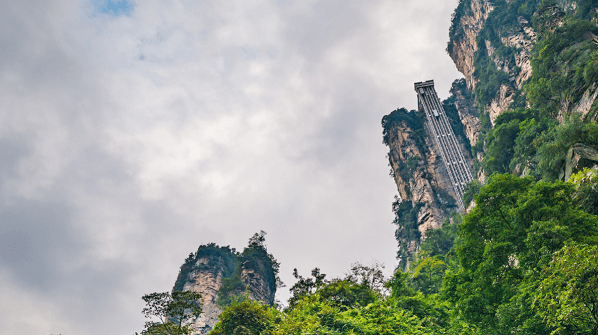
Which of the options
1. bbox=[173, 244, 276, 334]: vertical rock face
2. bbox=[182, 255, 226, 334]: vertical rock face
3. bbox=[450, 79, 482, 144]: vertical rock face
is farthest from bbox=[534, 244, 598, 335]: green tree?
bbox=[450, 79, 482, 144]: vertical rock face

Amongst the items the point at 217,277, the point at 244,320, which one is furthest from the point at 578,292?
the point at 217,277

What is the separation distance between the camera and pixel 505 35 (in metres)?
50.2

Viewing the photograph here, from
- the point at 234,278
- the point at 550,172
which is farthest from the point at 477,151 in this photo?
the point at 234,278

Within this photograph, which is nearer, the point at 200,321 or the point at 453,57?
the point at 200,321

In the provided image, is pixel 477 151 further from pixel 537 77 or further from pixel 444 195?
pixel 537 77

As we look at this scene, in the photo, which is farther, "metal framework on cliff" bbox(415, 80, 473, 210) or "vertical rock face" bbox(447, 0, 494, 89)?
"metal framework on cliff" bbox(415, 80, 473, 210)

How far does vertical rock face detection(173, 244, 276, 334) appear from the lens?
2116 inches

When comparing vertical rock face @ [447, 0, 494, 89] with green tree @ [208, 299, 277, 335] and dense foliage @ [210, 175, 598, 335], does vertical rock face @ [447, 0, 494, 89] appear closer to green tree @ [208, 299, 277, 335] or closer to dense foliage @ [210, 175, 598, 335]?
dense foliage @ [210, 175, 598, 335]

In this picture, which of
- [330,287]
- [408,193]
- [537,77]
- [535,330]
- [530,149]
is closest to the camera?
[535,330]

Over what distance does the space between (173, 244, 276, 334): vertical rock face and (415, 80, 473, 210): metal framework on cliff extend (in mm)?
33593

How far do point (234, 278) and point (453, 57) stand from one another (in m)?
58.8

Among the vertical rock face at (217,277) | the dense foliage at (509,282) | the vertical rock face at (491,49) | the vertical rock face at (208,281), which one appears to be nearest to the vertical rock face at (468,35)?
the vertical rock face at (491,49)

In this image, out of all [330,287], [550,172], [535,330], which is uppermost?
[550,172]

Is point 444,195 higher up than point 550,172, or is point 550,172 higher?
point 444,195
